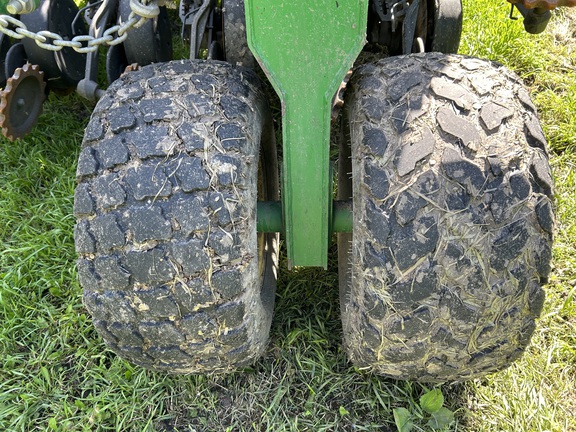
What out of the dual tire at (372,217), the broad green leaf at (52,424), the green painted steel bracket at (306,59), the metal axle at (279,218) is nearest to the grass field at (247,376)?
the broad green leaf at (52,424)

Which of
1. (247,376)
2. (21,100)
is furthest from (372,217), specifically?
(21,100)

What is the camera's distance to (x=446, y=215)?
169 centimetres

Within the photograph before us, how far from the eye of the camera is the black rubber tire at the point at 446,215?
1700 millimetres

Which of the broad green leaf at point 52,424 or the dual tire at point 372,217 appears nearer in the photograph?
the dual tire at point 372,217

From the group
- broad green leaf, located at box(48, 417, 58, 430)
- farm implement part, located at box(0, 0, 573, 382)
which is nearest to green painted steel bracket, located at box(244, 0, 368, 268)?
farm implement part, located at box(0, 0, 573, 382)

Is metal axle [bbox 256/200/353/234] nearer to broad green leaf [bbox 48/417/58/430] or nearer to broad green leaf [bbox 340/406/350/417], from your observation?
broad green leaf [bbox 340/406/350/417]

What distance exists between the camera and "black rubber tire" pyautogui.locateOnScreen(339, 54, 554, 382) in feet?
5.58

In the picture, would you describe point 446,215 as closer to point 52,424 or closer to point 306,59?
point 306,59

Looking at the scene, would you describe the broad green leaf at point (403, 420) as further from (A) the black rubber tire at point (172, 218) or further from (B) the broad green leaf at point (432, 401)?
(A) the black rubber tire at point (172, 218)

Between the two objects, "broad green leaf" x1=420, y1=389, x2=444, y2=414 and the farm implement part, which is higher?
the farm implement part

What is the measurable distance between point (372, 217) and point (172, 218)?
554 mm

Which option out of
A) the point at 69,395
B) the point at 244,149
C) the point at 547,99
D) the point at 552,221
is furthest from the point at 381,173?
the point at 547,99

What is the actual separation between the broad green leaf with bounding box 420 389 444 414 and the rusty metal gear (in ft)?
7.19

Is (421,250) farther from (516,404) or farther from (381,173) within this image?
(516,404)
